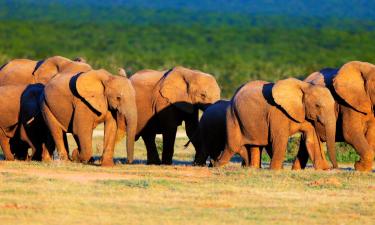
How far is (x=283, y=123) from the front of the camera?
2330 cm

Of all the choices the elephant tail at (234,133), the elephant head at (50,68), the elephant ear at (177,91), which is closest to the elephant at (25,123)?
the elephant ear at (177,91)

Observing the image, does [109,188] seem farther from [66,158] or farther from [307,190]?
[66,158]

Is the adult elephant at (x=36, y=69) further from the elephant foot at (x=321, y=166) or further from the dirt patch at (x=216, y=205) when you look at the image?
the dirt patch at (x=216, y=205)

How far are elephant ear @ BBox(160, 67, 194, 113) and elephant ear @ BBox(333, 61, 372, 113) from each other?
3.20 m

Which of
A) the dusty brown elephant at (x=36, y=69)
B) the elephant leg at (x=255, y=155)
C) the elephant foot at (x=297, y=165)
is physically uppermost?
the dusty brown elephant at (x=36, y=69)

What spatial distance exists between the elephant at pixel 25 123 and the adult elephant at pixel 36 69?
2122mm

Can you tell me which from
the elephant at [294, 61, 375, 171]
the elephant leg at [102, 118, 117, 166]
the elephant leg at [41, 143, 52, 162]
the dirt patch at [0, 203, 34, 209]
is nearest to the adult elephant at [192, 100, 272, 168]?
the elephant at [294, 61, 375, 171]

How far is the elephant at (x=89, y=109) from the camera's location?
2370 centimetres

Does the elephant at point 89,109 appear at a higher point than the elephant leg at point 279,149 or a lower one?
higher

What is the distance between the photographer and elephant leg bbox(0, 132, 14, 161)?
24656 millimetres

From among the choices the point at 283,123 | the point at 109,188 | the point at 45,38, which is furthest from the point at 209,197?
the point at 45,38

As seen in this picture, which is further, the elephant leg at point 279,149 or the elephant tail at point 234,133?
the elephant tail at point 234,133

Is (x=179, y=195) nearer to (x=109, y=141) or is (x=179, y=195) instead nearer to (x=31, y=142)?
(x=109, y=141)

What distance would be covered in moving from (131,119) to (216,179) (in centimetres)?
347
